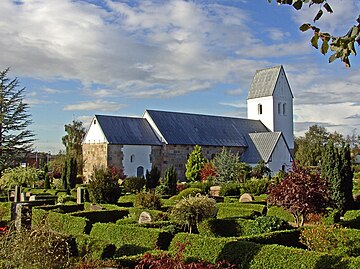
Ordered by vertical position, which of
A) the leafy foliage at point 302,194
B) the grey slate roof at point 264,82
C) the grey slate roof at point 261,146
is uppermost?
the grey slate roof at point 264,82

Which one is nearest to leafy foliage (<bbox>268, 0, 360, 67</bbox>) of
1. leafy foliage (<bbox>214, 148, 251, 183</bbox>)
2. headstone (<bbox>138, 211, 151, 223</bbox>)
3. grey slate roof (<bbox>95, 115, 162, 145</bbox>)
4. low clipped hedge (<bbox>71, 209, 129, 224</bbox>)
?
headstone (<bbox>138, 211, 151, 223</bbox>)

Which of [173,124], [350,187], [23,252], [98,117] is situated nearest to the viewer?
[23,252]

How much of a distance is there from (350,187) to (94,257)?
10.6m

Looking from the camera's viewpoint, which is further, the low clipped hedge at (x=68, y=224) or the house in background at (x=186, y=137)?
the house in background at (x=186, y=137)

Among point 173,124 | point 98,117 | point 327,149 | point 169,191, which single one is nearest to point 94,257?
point 327,149

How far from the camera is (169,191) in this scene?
2364 cm

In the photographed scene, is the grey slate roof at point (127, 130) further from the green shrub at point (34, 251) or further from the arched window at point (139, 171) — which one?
the green shrub at point (34, 251)

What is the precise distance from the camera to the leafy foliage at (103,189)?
717 inches

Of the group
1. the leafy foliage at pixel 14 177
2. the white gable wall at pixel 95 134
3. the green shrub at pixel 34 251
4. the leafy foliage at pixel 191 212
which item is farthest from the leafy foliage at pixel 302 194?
the white gable wall at pixel 95 134

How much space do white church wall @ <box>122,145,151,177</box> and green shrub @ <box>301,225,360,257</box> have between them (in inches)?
1042

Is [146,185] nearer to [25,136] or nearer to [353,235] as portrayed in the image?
[25,136]

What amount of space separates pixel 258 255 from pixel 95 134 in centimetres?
2852

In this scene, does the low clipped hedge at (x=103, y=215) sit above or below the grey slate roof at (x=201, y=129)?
below

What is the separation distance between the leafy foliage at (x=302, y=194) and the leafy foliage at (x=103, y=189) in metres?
8.73
